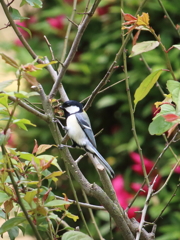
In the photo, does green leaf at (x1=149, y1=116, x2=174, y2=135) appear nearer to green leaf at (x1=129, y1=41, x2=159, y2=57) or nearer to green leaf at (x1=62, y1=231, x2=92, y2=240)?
green leaf at (x1=129, y1=41, x2=159, y2=57)

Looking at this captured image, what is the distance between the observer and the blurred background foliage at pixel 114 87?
7.11 ft

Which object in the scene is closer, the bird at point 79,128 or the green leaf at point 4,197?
the green leaf at point 4,197

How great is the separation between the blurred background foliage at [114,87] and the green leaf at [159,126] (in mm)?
1277

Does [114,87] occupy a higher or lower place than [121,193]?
higher

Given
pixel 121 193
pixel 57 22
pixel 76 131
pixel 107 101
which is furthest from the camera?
pixel 57 22

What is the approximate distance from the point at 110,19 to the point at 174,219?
1.26 meters

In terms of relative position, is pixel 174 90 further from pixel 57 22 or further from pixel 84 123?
pixel 57 22

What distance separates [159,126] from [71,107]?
2.22ft

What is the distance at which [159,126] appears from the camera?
2.70ft

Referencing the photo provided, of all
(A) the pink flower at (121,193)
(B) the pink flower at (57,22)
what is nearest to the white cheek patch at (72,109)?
(A) the pink flower at (121,193)

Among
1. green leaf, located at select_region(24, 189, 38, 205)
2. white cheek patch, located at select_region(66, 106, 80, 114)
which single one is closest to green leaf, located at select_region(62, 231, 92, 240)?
green leaf, located at select_region(24, 189, 38, 205)

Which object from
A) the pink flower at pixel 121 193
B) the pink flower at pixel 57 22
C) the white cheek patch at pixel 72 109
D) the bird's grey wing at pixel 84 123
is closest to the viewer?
the white cheek patch at pixel 72 109

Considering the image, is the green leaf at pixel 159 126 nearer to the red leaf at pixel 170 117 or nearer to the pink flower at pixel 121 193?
the red leaf at pixel 170 117

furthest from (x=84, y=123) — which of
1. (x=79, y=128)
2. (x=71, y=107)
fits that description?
(x=71, y=107)
